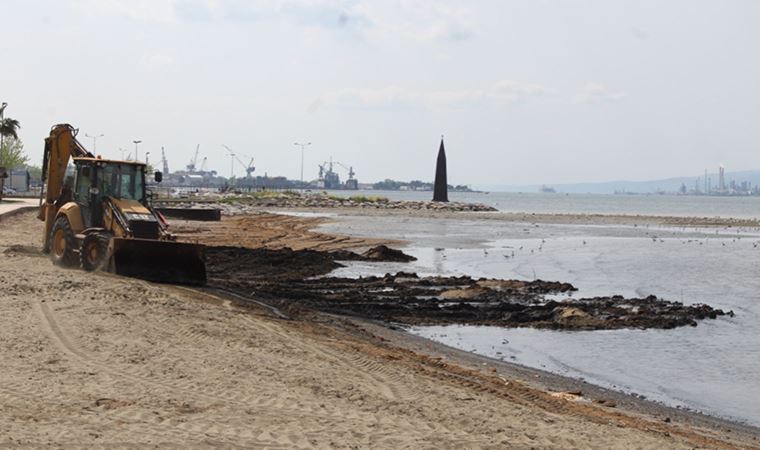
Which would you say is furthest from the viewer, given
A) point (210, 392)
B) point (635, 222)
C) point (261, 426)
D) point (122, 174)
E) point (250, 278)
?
point (635, 222)

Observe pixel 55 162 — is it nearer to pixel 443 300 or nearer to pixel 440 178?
pixel 443 300

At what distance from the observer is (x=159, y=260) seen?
19.1m

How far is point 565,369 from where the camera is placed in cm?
1440

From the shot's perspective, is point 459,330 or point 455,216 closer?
point 459,330

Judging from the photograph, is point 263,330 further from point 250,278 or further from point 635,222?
point 635,222

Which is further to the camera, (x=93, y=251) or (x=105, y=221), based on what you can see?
(x=105, y=221)

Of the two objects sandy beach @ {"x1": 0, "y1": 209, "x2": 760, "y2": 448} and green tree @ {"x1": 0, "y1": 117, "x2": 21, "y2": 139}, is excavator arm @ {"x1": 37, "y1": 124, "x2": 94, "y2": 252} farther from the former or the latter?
green tree @ {"x1": 0, "y1": 117, "x2": 21, "y2": 139}

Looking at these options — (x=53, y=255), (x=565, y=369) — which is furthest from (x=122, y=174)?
(x=565, y=369)

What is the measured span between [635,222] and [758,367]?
6271 cm

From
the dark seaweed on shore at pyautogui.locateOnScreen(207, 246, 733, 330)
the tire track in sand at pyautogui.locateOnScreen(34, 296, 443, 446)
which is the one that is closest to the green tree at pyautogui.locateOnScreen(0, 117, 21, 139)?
the dark seaweed on shore at pyautogui.locateOnScreen(207, 246, 733, 330)

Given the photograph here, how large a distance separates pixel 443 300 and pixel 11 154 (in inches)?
3012

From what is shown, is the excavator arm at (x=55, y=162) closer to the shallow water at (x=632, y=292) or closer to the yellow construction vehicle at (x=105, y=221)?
the yellow construction vehicle at (x=105, y=221)

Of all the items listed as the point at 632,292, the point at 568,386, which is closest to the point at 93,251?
the point at 568,386

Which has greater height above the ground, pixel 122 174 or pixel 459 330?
pixel 122 174
